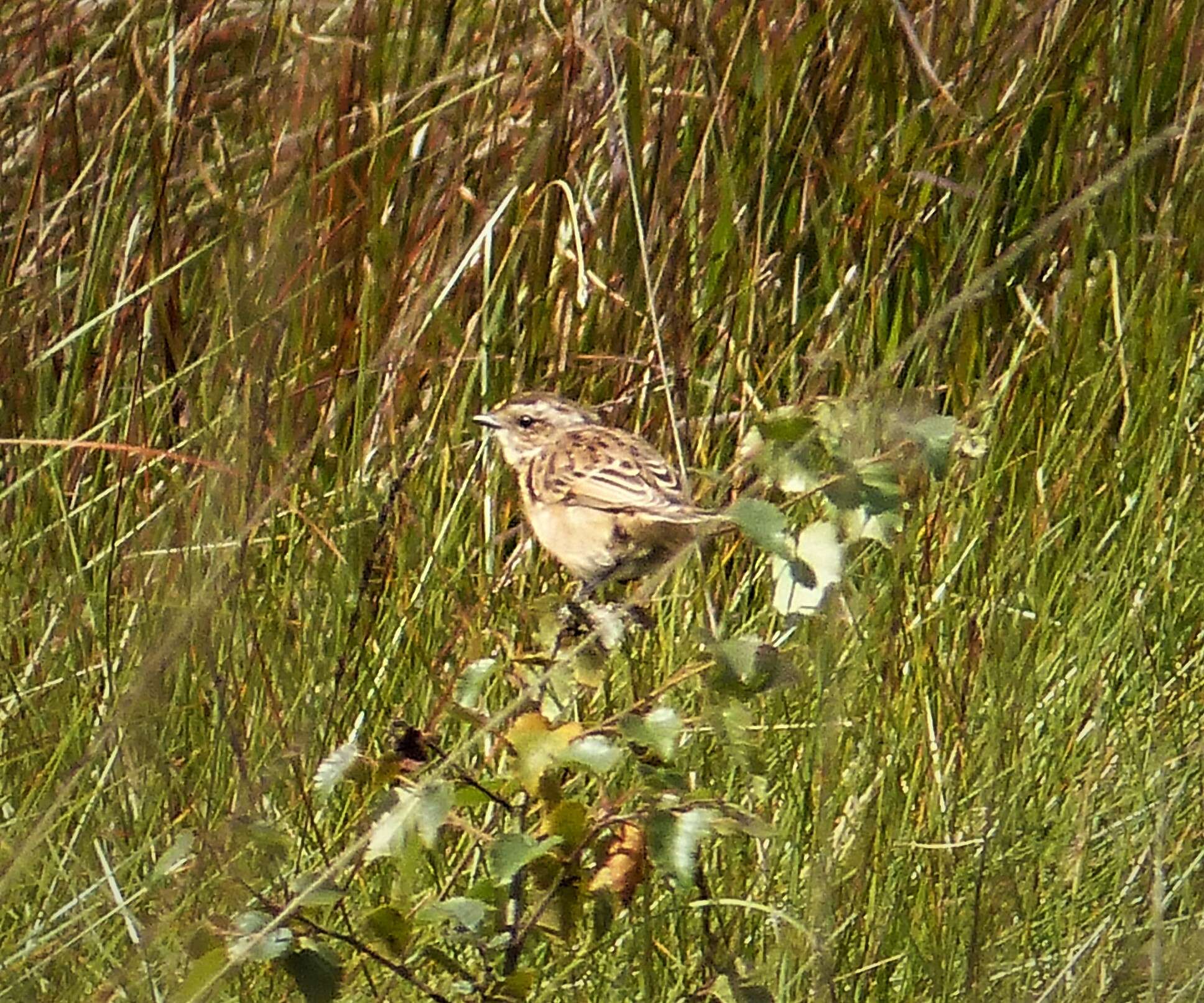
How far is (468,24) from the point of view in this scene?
366 cm

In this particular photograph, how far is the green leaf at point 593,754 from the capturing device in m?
1.84

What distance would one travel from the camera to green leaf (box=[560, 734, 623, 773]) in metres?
1.84

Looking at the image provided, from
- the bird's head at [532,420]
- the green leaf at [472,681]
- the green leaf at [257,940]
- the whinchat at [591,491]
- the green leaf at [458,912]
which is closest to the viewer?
the green leaf at [257,940]

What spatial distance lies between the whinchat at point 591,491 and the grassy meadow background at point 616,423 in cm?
10

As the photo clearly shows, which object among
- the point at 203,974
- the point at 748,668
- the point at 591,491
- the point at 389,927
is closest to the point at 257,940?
the point at 203,974

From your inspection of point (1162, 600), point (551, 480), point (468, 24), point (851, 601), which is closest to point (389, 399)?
point (551, 480)

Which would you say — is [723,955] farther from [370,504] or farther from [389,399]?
[389,399]

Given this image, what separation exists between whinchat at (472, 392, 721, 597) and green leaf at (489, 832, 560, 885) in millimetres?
930

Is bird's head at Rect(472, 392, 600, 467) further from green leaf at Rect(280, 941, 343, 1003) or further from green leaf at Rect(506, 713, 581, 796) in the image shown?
green leaf at Rect(280, 941, 343, 1003)

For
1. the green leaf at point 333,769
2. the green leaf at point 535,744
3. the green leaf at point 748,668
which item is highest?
the green leaf at point 748,668

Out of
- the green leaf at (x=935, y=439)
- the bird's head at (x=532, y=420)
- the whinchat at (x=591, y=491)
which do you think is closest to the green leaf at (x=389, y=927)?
the green leaf at (x=935, y=439)

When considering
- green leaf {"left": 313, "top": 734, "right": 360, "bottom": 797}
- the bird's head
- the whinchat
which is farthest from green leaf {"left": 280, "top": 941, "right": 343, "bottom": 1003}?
the bird's head

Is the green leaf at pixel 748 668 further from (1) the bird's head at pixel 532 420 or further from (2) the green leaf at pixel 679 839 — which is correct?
(1) the bird's head at pixel 532 420

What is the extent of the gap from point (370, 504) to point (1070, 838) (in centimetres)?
115
